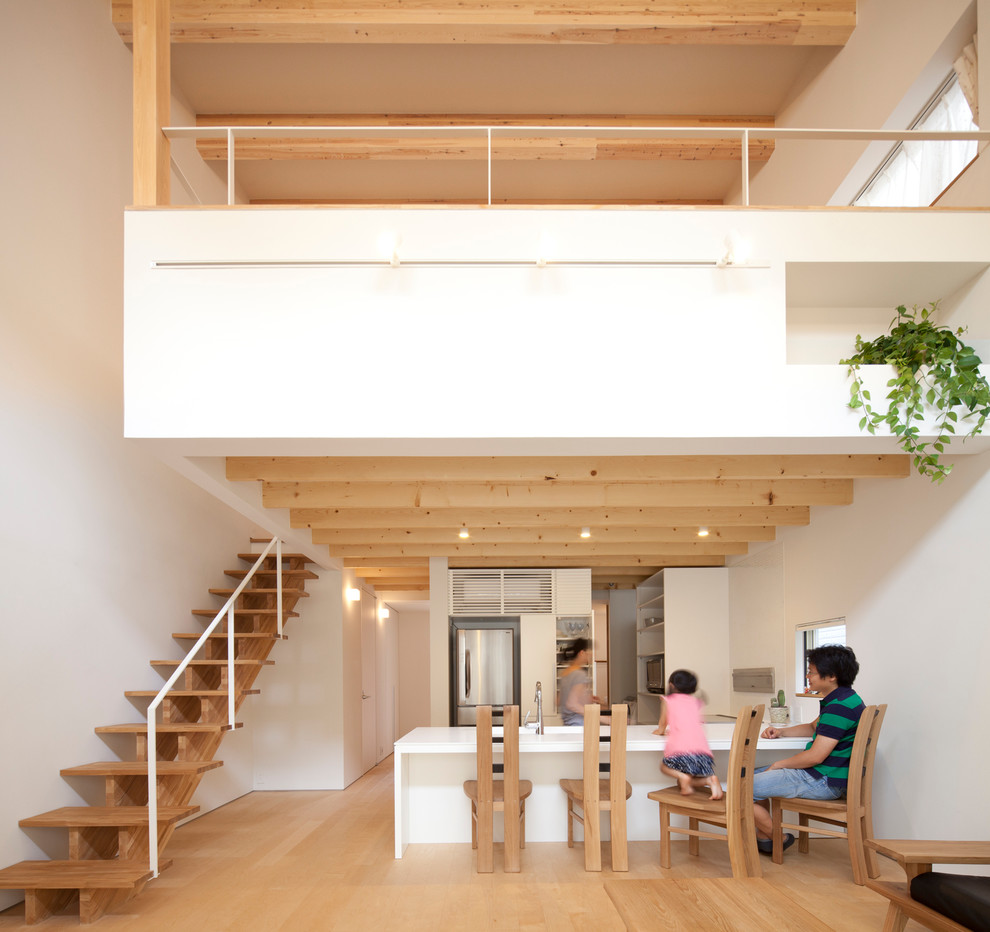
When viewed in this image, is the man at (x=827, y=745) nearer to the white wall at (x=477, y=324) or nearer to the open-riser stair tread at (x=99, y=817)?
the white wall at (x=477, y=324)

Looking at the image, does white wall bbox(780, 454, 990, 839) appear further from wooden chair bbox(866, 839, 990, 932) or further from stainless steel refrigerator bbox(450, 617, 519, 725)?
stainless steel refrigerator bbox(450, 617, 519, 725)

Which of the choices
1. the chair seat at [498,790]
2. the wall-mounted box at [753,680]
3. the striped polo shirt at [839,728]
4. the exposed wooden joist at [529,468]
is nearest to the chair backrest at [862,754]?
the striped polo shirt at [839,728]

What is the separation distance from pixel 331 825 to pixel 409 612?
7.65 meters

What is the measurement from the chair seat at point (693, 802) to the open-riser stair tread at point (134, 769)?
2687 millimetres

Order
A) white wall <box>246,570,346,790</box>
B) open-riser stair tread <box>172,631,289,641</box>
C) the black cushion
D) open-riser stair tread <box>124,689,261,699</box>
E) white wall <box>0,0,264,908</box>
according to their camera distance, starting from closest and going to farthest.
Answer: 1. the black cushion
2. white wall <box>0,0,264,908</box>
3. open-riser stair tread <box>124,689,261,699</box>
4. open-riser stair tread <box>172,631,289,641</box>
5. white wall <box>246,570,346,790</box>

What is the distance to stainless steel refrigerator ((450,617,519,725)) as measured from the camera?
927cm

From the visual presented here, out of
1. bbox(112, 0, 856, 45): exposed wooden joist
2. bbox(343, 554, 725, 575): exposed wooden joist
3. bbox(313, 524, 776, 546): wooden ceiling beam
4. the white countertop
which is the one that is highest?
bbox(112, 0, 856, 45): exposed wooden joist

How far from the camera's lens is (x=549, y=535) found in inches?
300

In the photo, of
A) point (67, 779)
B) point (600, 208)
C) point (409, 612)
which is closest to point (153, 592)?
point (67, 779)

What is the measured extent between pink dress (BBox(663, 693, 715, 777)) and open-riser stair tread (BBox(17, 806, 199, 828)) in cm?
287

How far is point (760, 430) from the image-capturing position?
166 inches

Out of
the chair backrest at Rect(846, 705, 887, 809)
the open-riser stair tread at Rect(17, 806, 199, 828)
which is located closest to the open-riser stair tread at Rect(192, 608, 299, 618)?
the open-riser stair tread at Rect(17, 806, 199, 828)

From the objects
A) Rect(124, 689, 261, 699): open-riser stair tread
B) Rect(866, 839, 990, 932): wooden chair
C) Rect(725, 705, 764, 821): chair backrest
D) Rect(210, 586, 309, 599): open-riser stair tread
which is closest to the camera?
Rect(866, 839, 990, 932): wooden chair

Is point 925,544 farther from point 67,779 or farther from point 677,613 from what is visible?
point 67,779
